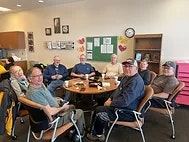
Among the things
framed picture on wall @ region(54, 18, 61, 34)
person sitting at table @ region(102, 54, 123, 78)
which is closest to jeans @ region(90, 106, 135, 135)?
person sitting at table @ region(102, 54, 123, 78)

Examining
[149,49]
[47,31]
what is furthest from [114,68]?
[47,31]

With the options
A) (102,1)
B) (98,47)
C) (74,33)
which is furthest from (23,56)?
(102,1)

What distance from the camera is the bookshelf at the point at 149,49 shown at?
441cm

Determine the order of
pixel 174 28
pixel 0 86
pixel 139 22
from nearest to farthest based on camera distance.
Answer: pixel 0 86 < pixel 174 28 < pixel 139 22

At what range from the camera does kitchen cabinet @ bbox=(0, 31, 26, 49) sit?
6735 millimetres

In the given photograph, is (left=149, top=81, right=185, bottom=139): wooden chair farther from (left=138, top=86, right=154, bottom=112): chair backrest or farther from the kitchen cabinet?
the kitchen cabinet

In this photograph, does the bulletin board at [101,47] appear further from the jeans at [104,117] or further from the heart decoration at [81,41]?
the jeans at [104,117]

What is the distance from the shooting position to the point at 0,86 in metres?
2.58

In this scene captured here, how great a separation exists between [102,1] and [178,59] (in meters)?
2.54

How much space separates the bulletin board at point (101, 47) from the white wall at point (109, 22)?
15cm

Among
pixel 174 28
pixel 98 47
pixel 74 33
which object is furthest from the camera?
pixel 74 33

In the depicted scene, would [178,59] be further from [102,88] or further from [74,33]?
[74,33]

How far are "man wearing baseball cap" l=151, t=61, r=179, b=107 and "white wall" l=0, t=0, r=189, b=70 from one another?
133 cm

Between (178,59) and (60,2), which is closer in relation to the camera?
(178,59)
